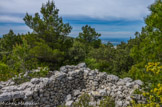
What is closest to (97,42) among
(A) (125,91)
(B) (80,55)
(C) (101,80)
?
(B) (80,55)

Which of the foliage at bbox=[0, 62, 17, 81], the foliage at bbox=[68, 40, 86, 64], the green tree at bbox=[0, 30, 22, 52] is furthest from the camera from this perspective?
the green tree at bbox=[0, 30, 22, 52]

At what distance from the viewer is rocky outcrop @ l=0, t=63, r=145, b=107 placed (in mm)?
4770

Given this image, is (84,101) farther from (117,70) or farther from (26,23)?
(26,23)

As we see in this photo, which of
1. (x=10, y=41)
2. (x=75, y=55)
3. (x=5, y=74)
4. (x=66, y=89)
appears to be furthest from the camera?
(x=10, y=41)

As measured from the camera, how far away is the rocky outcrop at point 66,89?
4.77m

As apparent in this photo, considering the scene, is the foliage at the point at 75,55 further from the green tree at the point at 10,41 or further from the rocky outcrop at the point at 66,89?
the green tree at the point at 10,41

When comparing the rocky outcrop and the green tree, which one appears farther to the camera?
the green tree

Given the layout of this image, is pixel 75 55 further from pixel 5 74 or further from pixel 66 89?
pixel 5 74

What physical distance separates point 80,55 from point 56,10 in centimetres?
408

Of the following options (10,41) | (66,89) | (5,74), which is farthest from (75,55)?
(10,41)

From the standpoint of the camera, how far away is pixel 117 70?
10.4 metres

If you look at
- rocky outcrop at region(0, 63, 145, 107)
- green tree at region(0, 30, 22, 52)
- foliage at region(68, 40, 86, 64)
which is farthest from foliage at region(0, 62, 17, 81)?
green tree at region(0, 30, 22, 52)

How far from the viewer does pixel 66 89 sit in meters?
6.44

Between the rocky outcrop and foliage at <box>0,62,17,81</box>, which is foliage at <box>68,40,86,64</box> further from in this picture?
foliage at <box>0,62,17,81</box>
